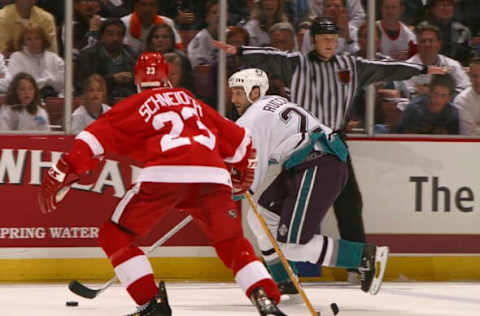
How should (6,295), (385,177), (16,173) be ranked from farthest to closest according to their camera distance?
(385,177), (16,173), (6,295)

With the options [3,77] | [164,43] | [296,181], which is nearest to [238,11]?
[164,43]

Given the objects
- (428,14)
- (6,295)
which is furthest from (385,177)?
(6,295)

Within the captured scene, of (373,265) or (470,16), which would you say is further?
(470,16)

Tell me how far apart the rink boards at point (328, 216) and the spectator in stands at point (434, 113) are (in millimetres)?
91

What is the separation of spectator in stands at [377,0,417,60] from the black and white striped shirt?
1.07ft

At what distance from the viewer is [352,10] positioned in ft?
22.7

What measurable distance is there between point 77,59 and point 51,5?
13.1 inches

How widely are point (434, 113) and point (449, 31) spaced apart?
499 millimetres

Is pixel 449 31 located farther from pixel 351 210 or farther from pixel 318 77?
pixel 351 210

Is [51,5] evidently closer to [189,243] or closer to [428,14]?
[189,243]

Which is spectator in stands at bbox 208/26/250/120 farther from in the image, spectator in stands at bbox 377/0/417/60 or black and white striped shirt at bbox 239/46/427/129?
spectator in stands at bbox 377/0/417/60

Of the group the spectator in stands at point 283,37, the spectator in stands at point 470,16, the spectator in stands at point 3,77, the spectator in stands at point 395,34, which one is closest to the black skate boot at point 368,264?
the spectator in stands at point 283,37

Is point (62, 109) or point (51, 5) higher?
point (51, 5)

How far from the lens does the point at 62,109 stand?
6570mm
